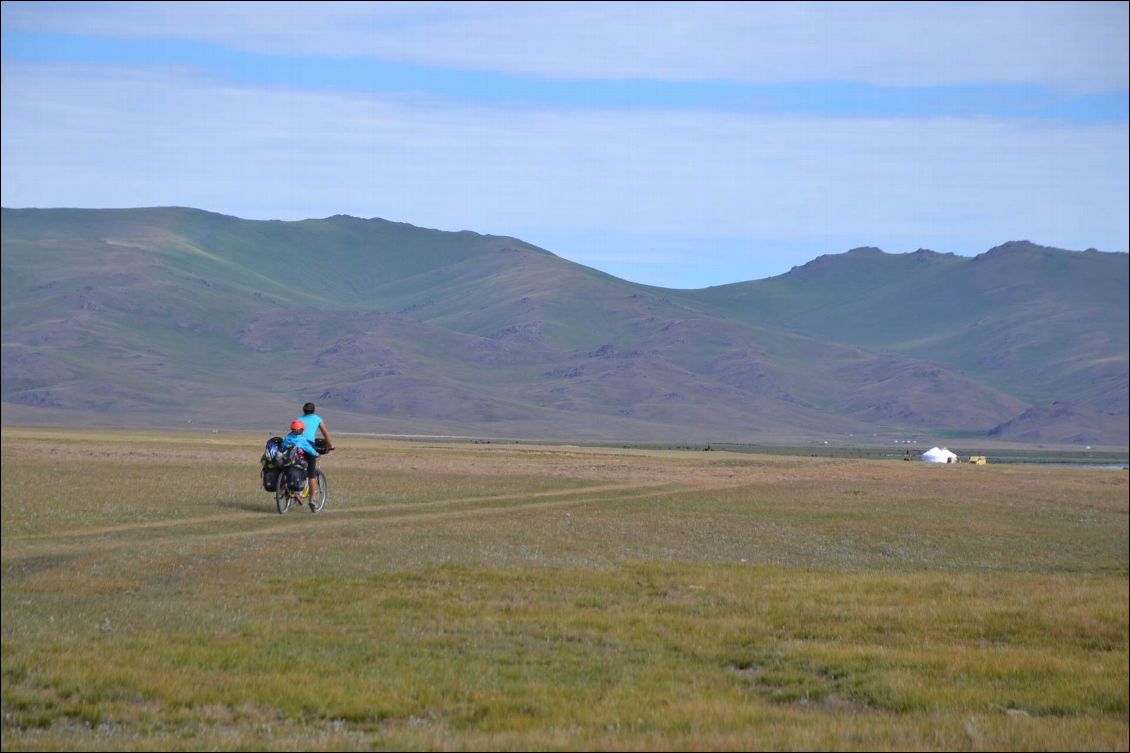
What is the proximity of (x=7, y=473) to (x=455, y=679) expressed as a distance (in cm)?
3896

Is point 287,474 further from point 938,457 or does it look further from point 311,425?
point 938,457

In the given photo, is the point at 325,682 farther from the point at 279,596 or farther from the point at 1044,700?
the point at 1044,700

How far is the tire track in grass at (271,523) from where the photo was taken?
27.1 m

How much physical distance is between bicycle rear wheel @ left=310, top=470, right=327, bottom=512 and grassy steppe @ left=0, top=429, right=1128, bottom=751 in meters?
0.57

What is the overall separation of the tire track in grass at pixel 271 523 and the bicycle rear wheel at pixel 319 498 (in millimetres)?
241

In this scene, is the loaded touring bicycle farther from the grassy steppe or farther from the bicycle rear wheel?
the grassy steppe

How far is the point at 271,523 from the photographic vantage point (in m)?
31.7

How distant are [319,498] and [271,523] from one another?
3413 millimetres

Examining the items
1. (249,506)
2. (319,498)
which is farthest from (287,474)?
(249,506)

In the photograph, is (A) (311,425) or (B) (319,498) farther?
(B) (319,498)

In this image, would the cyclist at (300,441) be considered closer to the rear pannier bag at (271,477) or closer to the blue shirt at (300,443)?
the blue shirt at (300,443)

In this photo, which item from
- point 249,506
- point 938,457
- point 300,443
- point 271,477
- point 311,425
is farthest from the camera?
point 938,457

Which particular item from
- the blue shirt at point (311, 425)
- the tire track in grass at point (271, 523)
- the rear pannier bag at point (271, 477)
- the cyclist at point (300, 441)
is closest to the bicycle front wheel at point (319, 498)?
the tire track in grass at point (271, 523)

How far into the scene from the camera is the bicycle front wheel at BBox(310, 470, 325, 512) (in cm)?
3434
